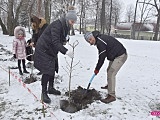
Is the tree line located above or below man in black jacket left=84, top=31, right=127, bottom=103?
above

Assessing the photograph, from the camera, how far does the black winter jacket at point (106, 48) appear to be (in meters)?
4.04

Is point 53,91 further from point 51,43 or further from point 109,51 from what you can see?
point 109,51

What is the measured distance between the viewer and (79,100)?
14.1 ft

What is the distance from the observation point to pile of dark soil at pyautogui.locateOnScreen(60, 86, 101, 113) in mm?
3951

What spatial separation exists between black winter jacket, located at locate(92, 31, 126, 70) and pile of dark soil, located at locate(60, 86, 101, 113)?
0.67m

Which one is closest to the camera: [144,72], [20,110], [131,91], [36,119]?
[36,119]

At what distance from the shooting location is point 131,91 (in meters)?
5.22

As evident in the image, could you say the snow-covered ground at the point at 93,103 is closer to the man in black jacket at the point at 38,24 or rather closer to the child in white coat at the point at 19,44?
the child in white coat at the point at 19,44

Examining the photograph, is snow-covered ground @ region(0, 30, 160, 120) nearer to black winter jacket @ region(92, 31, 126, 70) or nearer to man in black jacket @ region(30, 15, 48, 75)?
black winter jacket @ region(92, 31, 126, 70)

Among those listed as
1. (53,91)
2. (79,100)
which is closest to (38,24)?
Result: (53,91)

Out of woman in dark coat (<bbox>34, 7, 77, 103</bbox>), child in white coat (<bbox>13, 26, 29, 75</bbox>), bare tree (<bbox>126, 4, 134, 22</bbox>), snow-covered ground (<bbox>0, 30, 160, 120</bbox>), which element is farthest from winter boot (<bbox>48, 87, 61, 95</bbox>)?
bare tree (<bbox>126, 4, 134, 22</bbox>)

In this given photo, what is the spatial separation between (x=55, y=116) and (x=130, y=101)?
5.61 feet

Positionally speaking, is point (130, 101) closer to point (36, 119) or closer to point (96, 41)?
point (96, 41)

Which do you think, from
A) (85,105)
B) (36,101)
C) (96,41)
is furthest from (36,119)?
(96,41)
